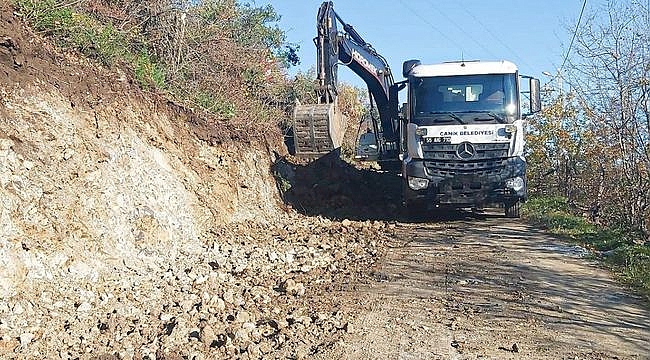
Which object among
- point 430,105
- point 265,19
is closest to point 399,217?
point 430,105

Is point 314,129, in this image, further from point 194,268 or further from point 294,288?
point 294,288

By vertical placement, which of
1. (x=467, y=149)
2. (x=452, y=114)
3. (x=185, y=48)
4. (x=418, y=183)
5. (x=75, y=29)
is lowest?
(x=418, y=183)

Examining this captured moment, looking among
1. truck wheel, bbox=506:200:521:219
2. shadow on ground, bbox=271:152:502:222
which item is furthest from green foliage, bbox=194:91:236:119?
truck wheel, bbox=506:200:521:219

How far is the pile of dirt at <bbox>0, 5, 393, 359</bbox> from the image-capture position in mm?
5449

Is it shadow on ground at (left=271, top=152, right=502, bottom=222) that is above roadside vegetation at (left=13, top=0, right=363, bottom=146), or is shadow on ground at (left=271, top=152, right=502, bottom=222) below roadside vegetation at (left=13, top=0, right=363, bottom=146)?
below

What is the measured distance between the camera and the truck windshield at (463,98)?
11.6 metres

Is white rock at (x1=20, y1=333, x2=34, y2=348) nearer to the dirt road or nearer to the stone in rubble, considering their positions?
the dirt road

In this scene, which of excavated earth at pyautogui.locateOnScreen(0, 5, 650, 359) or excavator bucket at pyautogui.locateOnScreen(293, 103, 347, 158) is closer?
excavated earth at pyautogui.locateOnScreen(0, 5, 650, 359)

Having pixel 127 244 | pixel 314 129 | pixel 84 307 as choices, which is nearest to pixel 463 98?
pixel 314 129

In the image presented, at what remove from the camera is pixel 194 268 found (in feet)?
25.4

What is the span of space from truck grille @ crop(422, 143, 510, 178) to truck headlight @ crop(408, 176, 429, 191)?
0.65 feet

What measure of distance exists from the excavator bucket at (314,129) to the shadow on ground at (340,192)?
530 millimetres

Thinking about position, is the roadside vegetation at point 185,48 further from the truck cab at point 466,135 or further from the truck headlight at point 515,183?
the truck headlight at point 515,183

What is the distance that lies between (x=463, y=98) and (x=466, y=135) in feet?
2.51
